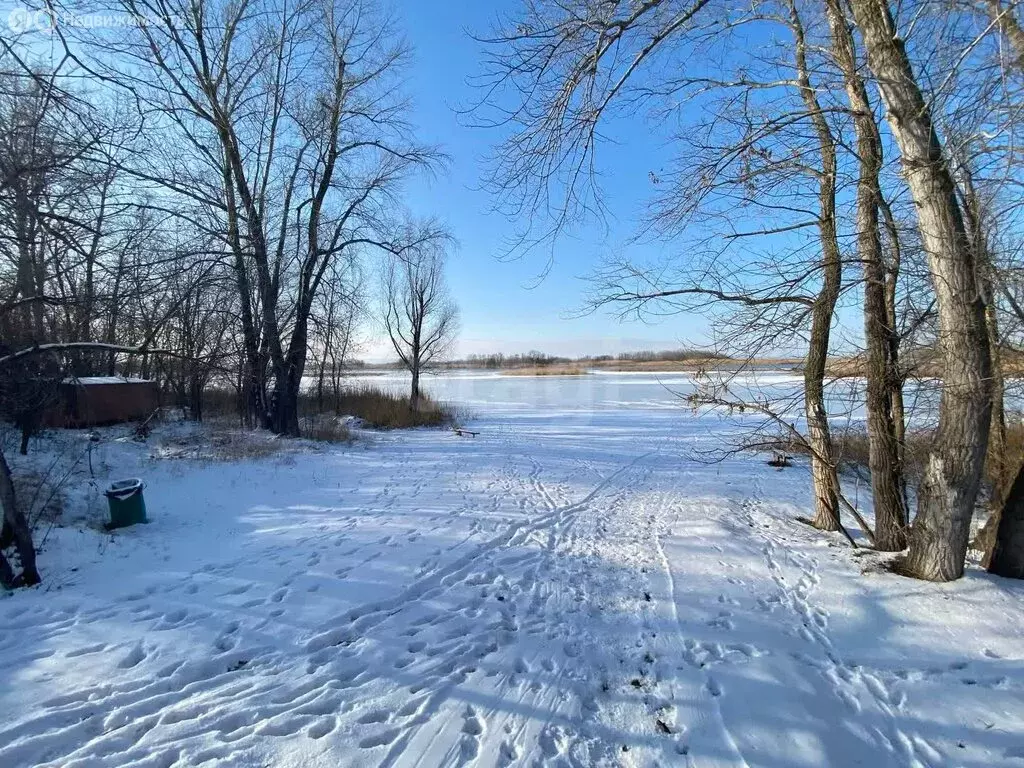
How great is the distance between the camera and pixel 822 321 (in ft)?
19.0

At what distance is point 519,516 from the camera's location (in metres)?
6.68

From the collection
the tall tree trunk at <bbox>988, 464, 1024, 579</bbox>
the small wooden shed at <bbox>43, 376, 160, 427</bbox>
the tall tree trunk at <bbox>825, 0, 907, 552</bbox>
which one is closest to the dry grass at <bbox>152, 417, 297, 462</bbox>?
the small wooden shed at <bbox>43, 376, 160, 427</bbox>

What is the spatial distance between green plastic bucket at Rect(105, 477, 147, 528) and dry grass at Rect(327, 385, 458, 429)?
13492mm

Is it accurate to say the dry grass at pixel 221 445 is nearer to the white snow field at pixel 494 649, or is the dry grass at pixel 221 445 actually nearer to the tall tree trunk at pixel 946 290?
the white snow field at pixel 494 649

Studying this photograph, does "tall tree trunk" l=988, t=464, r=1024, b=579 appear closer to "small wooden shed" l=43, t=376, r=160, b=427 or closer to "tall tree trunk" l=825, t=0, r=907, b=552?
"tall tree trunk" l=825, t=0, r=907, b=552

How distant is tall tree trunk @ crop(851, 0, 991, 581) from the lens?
354 cm

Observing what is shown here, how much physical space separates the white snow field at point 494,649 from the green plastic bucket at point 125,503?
29 centimetres

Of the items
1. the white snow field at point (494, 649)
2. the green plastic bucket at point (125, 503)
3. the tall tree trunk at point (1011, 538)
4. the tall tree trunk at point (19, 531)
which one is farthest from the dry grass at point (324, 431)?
the tall tree trunk at point (1011, 538)

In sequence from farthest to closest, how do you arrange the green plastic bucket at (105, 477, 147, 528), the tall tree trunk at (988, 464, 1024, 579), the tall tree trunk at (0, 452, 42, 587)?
the green plastic bucket at (105, 477, 147, 528) < the tall tree trunk at (0, 452, 42, 587) < the tall tree trunk at (988, 464, 1024, 579)

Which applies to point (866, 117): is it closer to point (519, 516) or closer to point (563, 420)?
point (519, 516)

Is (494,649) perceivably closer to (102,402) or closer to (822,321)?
(822,321)

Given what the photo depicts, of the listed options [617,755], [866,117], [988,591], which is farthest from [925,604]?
[866,117]

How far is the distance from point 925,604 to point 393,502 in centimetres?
630

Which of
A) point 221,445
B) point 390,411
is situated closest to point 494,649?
point 221,445
